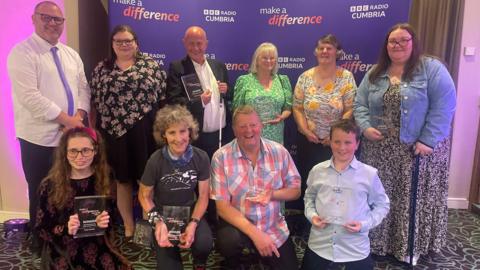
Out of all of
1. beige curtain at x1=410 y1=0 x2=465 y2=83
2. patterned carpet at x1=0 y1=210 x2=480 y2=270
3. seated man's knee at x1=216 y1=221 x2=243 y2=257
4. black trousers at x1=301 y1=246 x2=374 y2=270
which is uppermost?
beige curtain at x1=410 y1=0 x2=465 y2=83

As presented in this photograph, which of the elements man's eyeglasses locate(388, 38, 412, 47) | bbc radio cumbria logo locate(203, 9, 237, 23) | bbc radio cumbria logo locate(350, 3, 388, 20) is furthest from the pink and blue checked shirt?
bbc radio cumbria logo locate(350, 3, 388, 20)

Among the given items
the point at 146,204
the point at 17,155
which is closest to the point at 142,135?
the point at 146,204

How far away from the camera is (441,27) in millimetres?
3516

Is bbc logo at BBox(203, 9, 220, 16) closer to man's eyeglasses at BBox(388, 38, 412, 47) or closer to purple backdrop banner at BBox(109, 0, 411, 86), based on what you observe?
purple backdrop banner at BBox(109, 0, 411, 86)

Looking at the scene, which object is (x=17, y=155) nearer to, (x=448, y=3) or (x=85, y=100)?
(x=85, y=100)

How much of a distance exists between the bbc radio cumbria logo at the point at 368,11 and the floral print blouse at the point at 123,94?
1.84 meters

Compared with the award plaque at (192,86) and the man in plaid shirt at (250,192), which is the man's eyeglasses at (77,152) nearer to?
the man in plaid shirt at (250,192)

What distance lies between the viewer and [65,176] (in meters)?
2.14

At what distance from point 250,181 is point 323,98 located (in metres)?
0.99

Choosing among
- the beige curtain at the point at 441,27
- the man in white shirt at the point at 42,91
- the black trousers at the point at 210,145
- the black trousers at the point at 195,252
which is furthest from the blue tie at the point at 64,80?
the beige curtain at the point at 441,27

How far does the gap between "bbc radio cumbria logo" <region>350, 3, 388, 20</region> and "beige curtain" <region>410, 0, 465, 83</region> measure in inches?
18.1

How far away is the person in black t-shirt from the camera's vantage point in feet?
7.40

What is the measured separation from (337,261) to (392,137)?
38.0 inches

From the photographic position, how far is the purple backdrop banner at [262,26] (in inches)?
134
